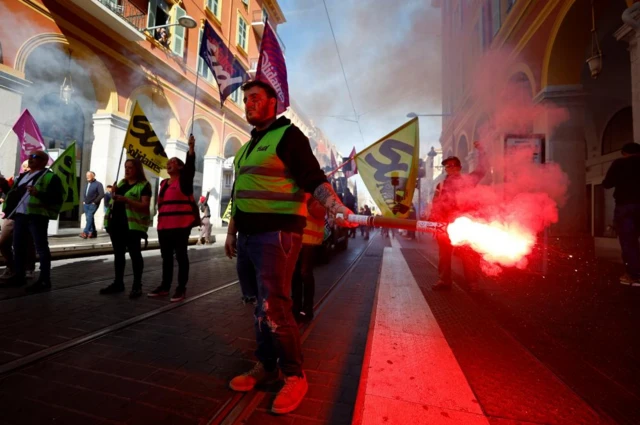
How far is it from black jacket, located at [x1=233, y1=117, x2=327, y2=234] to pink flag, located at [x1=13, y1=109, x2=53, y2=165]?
784cm

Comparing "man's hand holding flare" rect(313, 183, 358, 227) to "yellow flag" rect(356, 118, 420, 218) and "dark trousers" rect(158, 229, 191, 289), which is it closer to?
"dark trousers" rect(158, 229, 191, 289)

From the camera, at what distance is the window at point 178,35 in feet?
45.1

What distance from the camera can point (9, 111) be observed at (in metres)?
8.15

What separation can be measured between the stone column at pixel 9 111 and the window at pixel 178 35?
6.94 m

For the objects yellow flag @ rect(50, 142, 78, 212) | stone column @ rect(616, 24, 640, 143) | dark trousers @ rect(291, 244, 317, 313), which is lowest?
dark trousers @ rect(291, 244, 317, 313)

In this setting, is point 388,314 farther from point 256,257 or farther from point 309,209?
point 256,257

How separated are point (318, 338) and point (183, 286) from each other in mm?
2013

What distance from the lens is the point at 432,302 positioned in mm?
3961

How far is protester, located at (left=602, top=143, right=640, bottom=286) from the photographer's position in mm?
4758

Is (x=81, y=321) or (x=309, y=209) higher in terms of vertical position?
(x=309, y=209)

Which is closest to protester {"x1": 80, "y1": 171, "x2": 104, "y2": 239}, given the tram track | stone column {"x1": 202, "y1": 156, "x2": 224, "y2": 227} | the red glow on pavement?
the tram track

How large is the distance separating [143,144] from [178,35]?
12.0 m

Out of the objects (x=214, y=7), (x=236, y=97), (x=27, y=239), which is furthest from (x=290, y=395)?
(x=236, y=97)

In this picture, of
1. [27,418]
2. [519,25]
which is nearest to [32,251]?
[27,418]
